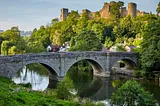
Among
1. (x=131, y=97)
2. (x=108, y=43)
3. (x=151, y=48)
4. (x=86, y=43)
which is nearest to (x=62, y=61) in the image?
(x=151, y=48)

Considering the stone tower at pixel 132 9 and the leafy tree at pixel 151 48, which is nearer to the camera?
the leafy tree at pixel 151 48

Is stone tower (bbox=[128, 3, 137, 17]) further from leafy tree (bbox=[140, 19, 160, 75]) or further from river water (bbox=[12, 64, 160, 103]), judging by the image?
river water (bbox=[12, 64, 160, 103])

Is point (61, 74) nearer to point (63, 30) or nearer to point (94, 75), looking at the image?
point (94, 75)

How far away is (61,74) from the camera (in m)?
41.5

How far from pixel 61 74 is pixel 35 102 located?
872 inches

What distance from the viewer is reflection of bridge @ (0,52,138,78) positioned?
111 feet

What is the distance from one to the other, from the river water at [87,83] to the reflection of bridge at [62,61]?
79.8 inches

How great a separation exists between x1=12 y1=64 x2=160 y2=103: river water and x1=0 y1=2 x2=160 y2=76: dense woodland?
5.49 metres

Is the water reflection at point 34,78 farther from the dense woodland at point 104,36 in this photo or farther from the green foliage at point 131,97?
the green foliage at point 131,97

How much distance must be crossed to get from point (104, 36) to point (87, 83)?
36.9 metres

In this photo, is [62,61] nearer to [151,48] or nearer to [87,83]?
[87,83]

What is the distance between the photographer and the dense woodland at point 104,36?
4609cm

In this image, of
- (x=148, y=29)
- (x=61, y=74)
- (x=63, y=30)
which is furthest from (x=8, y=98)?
(x=63, y=30)

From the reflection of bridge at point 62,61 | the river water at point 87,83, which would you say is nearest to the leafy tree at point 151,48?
the river water at point 87,83
